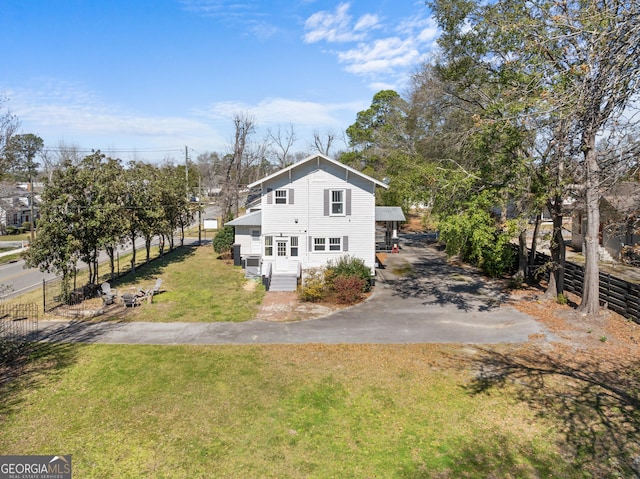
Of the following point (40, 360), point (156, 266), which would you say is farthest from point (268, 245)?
point (40, 360)

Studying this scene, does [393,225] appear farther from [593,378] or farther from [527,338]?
[593,378]

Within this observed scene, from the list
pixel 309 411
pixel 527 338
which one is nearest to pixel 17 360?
pixel 309 411

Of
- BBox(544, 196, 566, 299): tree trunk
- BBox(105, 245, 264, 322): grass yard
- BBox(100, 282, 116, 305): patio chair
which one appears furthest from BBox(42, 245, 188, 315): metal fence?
BBox(544, 196, 566, 299): tree trunk

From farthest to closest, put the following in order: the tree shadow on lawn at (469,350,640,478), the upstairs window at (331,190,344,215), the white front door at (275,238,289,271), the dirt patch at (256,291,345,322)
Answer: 1. the white front door at (275,238,289,271)
2. the upstairs window at (331,190,344,215)
3. the dirt patch at (256,291,345,322)
4. the tree shadow on lawn at (469,350,640,478)

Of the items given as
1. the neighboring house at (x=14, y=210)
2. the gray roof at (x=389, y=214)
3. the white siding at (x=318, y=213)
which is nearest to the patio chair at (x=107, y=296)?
the white siding at (x=318, y=213)

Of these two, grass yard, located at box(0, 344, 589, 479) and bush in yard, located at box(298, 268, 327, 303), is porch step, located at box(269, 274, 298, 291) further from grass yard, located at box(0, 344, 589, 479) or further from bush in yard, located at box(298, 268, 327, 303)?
grass yard, located at box(0, 344, 589, 479)
